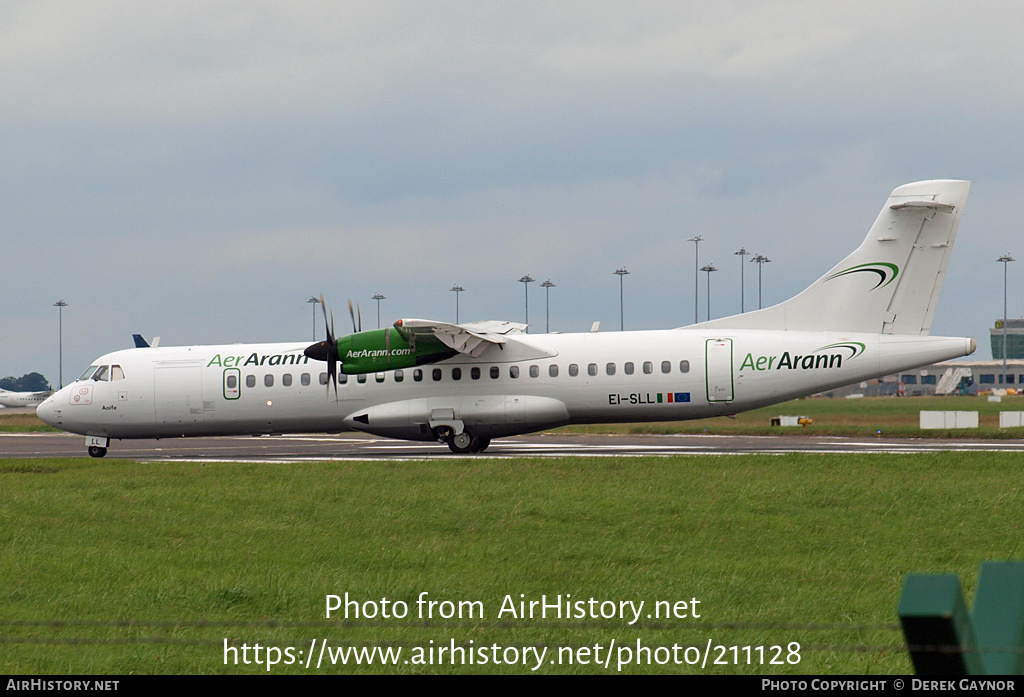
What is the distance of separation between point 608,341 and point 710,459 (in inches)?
275

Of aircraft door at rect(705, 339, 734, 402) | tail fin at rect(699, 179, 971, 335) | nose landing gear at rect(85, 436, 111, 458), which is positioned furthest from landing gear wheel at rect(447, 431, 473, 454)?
nose landing gear at rect(85, 436, 111, 458)

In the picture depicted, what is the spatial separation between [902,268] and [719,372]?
6.40 m

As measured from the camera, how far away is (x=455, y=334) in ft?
104

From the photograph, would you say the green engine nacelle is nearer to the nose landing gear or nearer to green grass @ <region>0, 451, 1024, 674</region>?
green grass @ <region>0, 451, 1024, 674</region>

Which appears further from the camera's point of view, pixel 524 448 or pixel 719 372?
pixel 524 448

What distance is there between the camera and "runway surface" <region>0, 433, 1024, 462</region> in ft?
108

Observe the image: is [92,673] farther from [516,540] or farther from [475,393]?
[475,393]

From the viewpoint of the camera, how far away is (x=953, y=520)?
1625 cm

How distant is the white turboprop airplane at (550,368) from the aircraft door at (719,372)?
0.04m

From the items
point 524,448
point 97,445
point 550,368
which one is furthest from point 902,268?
point 97,445

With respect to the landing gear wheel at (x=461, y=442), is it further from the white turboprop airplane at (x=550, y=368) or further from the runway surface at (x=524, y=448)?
the runway surface at (x=524, y=448)

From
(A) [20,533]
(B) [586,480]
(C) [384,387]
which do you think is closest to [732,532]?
(B) [586,480]

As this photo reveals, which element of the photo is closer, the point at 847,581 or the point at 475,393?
the point at 847,581

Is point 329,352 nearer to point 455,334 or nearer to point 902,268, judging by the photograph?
point 455,334
